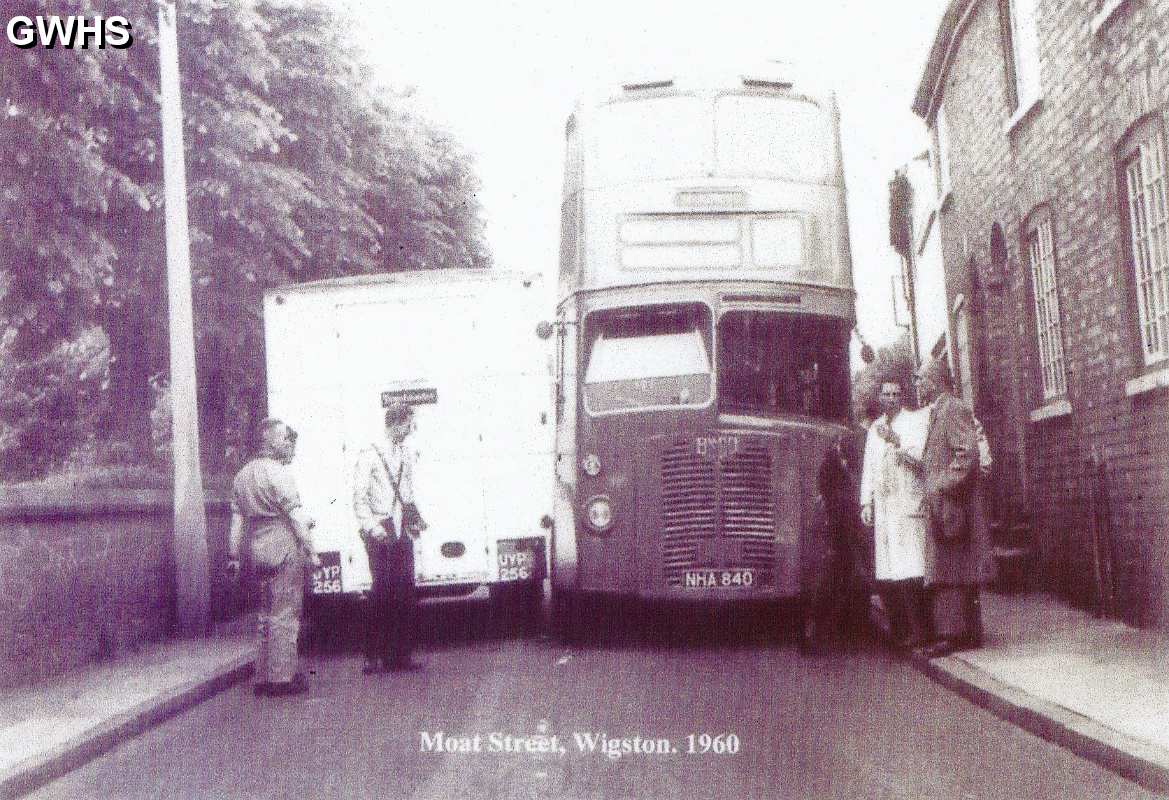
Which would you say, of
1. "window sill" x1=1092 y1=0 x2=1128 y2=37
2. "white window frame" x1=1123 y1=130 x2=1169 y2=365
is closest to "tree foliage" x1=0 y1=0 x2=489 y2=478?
"window sill" x1=1092 y1=0 x2=1128 y2=37

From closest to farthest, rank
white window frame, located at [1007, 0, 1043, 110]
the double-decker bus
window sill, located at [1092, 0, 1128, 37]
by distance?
window sill, located at [1092, 0, 1128, 37] < the double-decker bus < white window frame, located at [1007, 0, 1043, 110]

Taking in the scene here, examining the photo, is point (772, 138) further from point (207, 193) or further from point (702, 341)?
point (207, 193)

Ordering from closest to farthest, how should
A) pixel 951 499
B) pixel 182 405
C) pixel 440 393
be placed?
pixel 951 499 < pixel 440 393 < pixel 182 405

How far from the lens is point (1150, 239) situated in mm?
11977

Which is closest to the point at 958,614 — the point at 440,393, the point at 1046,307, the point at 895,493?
the point at 895,493

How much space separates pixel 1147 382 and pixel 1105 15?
2712 millimetres

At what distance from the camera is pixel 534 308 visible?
1413cm

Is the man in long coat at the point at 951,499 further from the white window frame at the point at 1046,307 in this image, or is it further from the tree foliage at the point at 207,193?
the tree foliage at the point at 207,193

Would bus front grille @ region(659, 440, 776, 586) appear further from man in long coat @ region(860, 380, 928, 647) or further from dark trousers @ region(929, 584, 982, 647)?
dark trousers @ region(929, 584, 982, 647)

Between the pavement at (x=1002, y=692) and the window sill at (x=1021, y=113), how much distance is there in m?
4.39

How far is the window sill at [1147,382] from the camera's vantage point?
11.3 metres

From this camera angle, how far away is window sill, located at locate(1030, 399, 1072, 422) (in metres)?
14.7

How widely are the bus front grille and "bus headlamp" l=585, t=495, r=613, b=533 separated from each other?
0.41 meters

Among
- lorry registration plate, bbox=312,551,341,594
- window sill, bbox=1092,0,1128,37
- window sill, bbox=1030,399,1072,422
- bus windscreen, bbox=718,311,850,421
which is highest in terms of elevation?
window sill, bbox=1092,0,1128,37
